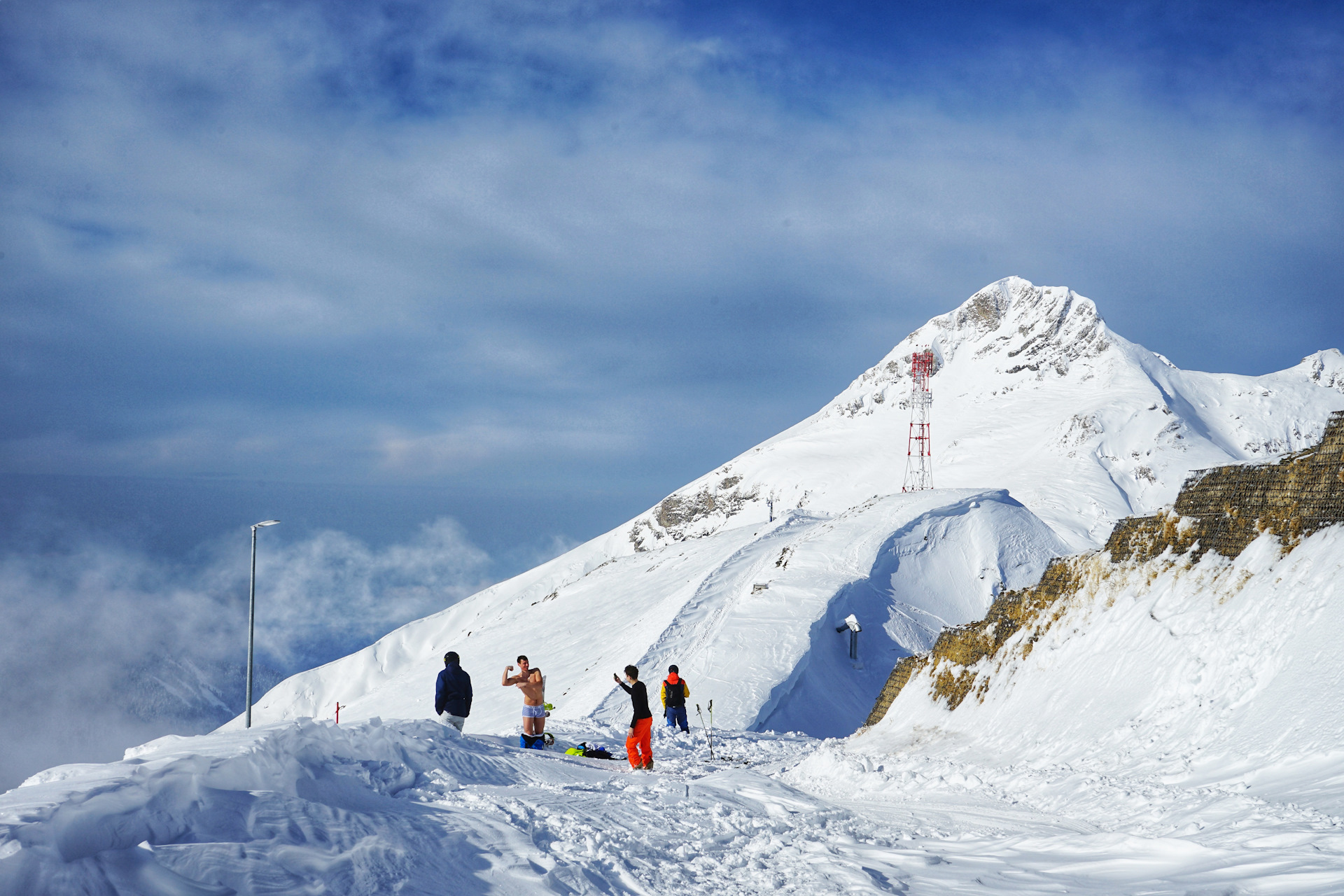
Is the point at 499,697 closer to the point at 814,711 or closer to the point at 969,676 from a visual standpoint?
the point at 814,711

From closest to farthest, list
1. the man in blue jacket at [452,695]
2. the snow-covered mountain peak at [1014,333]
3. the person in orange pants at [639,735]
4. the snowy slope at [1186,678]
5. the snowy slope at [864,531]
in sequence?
the snowy slope at [1186,678] → the person in orange pants at [639,735] → the man in blue jacket at [452,695] → the snowy slope at [864,531] → the snow-covered mountain peak at [1014,333]

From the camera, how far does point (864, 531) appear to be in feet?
109

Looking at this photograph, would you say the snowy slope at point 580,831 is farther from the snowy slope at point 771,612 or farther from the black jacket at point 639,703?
the snowy slope at point 771,612

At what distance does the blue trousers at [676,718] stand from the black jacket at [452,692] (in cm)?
522

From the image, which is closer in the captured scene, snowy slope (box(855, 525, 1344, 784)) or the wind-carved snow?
the wind-carved snow

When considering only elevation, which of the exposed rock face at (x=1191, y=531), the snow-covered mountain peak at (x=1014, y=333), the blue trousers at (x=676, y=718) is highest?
the snow-covered mountain peak at (x=1014, y=333)

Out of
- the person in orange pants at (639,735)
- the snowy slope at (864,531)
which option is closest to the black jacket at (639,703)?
the person in orange pants at (639,735)

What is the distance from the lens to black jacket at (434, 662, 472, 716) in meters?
10.7

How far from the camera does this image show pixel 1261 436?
312 feet

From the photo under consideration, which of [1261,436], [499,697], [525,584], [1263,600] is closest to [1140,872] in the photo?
[1263,600]

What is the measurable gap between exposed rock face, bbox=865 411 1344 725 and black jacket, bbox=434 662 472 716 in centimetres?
771

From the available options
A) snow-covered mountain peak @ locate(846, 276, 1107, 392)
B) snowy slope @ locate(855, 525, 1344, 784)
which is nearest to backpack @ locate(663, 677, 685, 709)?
snowy slope @ locate(855, 525, 1344, 784)

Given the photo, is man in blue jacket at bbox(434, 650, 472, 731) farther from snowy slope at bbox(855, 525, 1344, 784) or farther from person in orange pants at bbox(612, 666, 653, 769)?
snowy slope at bbox(855, 525, 1344, 784)

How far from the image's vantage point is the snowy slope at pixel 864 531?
26.2m
